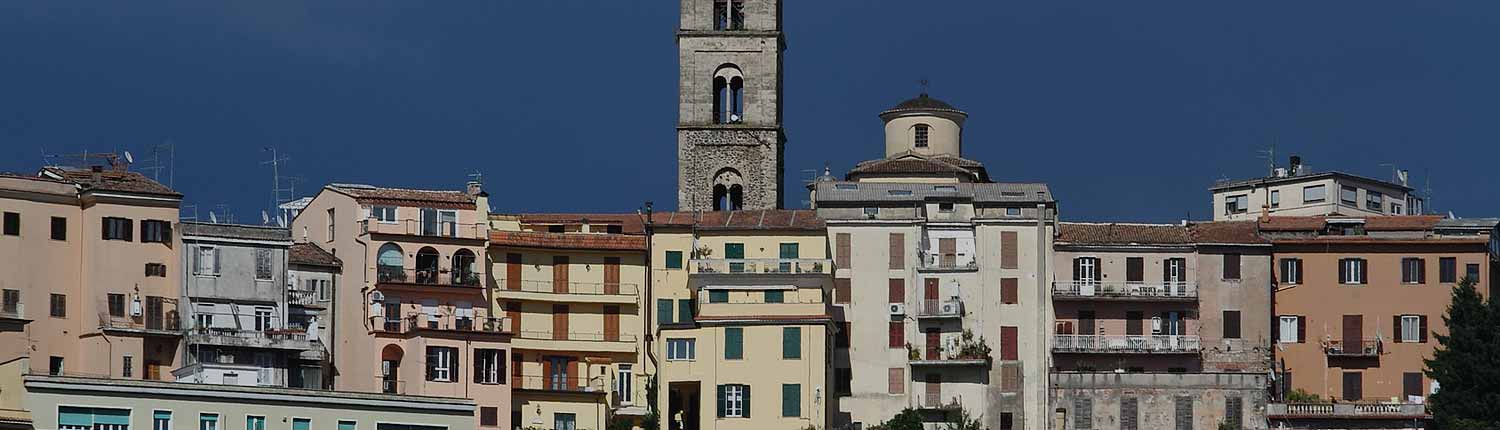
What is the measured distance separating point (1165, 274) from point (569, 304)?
19.6 metres

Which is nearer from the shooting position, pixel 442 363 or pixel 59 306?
pixel 59 306

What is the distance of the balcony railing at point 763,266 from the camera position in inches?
4262

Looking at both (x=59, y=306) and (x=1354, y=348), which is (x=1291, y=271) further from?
(x=59, y=306)

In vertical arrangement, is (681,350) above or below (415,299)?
below

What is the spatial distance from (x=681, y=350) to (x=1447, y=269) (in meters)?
25.5

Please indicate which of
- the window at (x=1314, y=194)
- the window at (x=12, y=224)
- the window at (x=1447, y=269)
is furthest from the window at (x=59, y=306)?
the window at (x=1314, y=194)

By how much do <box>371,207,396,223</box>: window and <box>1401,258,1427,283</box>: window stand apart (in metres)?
32.9

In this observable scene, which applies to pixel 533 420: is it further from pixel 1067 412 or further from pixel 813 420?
pixel 1067 412

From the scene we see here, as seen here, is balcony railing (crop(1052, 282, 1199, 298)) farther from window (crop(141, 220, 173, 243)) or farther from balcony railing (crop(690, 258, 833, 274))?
window (crop(141, 220, 173, 243))

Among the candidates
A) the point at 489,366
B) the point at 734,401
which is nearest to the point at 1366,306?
the point at 734,401

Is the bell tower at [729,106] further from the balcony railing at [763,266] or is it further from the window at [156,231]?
the window at [156,231]

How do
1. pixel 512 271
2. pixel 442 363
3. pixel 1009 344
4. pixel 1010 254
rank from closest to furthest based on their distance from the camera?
pixel 442 363
pixel 512 271
pixel 1009 344
pixel 1010 254

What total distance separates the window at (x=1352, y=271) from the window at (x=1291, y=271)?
1.33m

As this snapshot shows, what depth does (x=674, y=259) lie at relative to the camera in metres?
110
